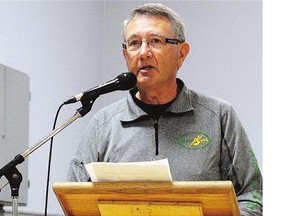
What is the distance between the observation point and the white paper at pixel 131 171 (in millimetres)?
1350

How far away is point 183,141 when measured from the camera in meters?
2.10

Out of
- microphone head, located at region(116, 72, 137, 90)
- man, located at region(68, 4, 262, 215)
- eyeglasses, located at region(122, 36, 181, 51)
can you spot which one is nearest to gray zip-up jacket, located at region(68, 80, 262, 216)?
man, located at region(68, 4, 262, 215)

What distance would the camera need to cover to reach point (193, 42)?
444cm

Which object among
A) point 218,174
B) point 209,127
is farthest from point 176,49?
point 218,174

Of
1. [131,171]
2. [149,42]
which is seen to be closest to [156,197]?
[131,171]

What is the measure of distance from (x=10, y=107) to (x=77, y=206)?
76.1 inches

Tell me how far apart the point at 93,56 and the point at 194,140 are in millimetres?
2660

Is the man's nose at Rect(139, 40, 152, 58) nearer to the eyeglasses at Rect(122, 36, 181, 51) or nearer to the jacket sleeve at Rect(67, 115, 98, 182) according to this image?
the eyeglasses at Rect(122, 36, 181, 51)

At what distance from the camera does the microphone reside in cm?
179

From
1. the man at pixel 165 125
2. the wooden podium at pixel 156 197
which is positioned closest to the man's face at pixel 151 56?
the man at pixel 165 125

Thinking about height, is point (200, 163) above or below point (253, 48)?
below

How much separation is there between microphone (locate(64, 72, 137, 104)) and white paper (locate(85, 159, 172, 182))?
398mm
